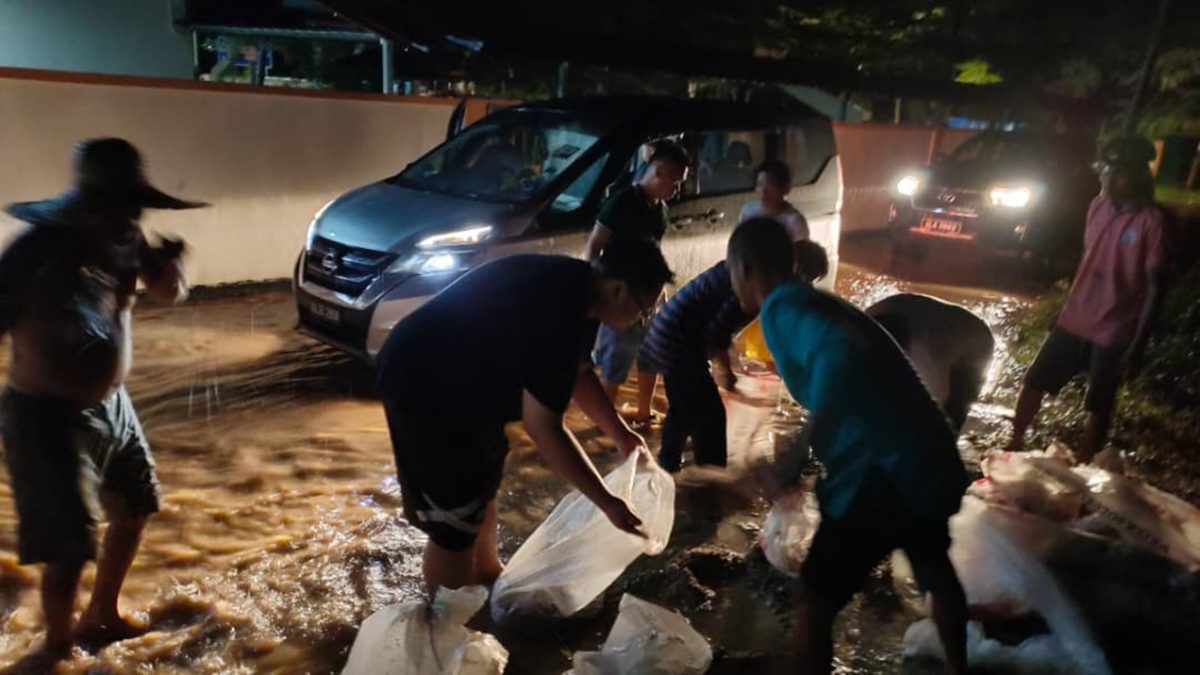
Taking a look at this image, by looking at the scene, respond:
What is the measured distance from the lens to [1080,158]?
11.4m

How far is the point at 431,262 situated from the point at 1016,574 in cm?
329

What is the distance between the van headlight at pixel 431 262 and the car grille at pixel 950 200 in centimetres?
740

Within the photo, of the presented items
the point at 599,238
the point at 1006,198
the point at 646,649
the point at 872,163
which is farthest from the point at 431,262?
the point at 872,163

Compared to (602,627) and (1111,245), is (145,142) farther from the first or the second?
(1111,245)

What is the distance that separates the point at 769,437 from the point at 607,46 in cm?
597

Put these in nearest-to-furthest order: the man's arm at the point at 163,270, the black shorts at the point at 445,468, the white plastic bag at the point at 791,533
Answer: the black shorts at the point at 445,468
the man's arm at the point at 163,270
the white plastic bag at the point at 791,533

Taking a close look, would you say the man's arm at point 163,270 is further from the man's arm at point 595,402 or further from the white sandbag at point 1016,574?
the white sandbag at point 1016,574

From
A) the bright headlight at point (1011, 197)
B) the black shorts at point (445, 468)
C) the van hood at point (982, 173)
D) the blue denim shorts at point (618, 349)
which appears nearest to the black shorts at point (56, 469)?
the black shorts at point (445, 468)

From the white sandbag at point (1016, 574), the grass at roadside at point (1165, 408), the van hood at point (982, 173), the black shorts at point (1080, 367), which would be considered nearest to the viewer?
the white sandbag at point (1016, 574)

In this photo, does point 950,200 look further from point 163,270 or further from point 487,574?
point 163,270

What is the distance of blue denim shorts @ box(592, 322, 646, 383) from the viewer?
465 centimetres

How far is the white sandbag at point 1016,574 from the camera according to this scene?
2.67 metres

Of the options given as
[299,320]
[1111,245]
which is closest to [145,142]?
[299,320]

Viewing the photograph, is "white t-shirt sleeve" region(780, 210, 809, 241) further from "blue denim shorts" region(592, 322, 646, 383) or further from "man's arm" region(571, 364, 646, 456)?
"man's arm" region(571, 364, 646, 456)
